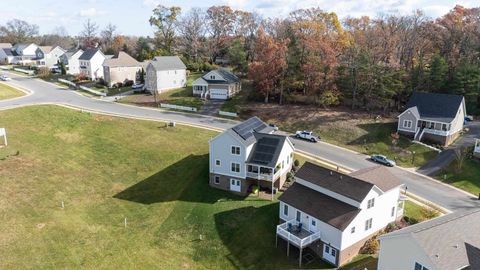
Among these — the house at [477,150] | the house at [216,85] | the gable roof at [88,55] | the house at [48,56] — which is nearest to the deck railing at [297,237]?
the house at [477,150]

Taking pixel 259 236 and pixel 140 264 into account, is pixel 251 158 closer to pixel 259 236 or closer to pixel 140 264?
pixel 259 236

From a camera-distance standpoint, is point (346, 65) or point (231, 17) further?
point (231, 17)

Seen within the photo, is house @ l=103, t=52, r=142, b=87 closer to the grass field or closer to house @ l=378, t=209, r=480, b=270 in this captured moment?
the grass field

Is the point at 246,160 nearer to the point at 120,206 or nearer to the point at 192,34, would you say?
the point at 120,206

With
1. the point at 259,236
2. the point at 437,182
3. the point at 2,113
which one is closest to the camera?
the point at 259,236

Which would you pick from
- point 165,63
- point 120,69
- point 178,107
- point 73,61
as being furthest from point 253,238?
point 73,61

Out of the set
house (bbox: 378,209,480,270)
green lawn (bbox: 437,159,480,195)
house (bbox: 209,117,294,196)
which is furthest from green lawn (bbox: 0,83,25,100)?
green lawn (bbox: 437,159,480,195)

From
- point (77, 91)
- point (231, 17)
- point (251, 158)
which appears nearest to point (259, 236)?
point (251, 158)
